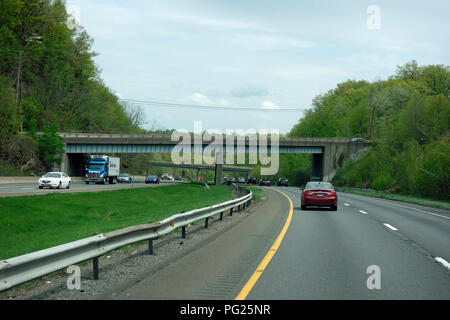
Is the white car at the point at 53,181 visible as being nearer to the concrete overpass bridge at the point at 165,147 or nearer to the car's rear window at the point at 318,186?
the car's rear window at the point at 318,186

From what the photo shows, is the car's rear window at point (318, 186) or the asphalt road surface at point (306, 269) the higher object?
the car's rear window at point (318, 186)

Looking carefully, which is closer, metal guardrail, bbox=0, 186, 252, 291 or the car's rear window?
metal guardrail, bbox=0, 186, 252, 291

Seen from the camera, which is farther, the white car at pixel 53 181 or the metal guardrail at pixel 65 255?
the white car at pixel 53 181

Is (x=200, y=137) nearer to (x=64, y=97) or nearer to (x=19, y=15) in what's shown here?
(x=64, y=97)

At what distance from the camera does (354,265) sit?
9742 mm

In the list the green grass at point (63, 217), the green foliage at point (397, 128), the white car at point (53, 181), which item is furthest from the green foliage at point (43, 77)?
the green foliage at point (397, 128)

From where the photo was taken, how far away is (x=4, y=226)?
19.7 metres

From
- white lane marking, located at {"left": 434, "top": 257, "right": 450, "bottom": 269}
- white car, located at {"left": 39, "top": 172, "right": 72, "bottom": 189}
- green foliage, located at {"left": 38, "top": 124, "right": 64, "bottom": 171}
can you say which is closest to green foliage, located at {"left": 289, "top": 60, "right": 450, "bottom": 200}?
white car, located at {"left": 39, "top": 172, "right": 72, "bottom": 189}

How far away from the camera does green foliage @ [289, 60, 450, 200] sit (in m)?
48.8

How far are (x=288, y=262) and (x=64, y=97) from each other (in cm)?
7842

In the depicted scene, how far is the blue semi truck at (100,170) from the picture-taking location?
63.5 m

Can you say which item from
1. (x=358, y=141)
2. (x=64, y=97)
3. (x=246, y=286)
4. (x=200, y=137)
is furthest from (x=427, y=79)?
(x=246, y=286)

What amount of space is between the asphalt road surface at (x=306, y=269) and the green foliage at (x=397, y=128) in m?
33.8

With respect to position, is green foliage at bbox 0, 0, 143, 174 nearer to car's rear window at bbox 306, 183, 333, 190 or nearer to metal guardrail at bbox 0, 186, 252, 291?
car's rear window at bbox 306, 183, 333, 190
